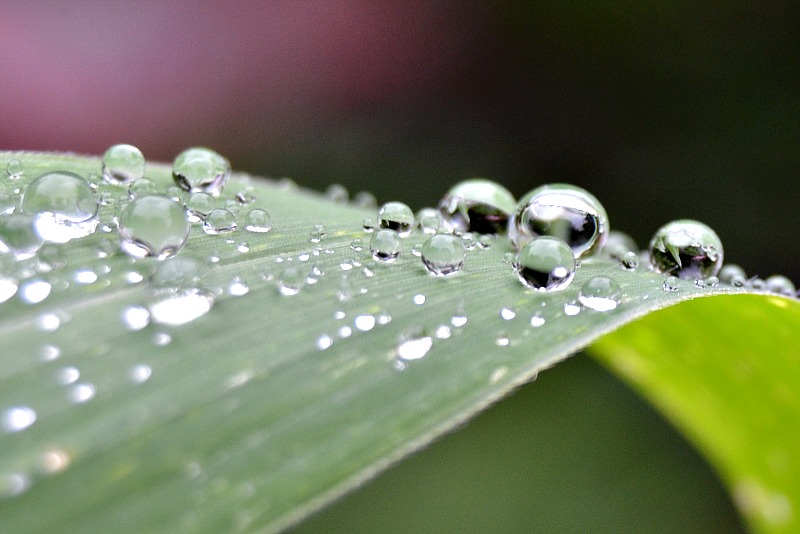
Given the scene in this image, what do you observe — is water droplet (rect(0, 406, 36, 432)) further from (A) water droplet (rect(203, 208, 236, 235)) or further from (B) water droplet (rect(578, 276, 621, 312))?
(B) water droplet (rect(578, 276, 621, 312))

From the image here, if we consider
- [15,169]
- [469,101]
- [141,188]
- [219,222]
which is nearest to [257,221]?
[219,222]

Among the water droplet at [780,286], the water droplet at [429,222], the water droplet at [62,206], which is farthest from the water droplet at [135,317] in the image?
the water droplet at [780,286]

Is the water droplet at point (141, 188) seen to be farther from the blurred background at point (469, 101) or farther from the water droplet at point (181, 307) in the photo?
the blurred background at point (469, 101)

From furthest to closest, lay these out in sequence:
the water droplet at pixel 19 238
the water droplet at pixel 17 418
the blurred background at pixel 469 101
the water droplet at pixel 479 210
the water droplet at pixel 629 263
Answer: the blurred background at pixel 469 101, the water droplet at pixel 479 210, the water droplet at pixel 629 263, the water droplet at pixel 19 238, the water droplet at pixel 17 418

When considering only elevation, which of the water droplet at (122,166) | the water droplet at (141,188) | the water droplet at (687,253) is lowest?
the water droplet at (687,253)

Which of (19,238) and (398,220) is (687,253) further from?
(19,238)

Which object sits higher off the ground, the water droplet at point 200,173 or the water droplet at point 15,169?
the water droplet at point 15,169

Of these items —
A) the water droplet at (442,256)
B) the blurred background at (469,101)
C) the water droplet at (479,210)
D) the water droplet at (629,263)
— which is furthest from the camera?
the blurred background at (469,101)

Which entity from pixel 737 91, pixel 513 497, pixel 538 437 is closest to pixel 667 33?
pixel 737 91
